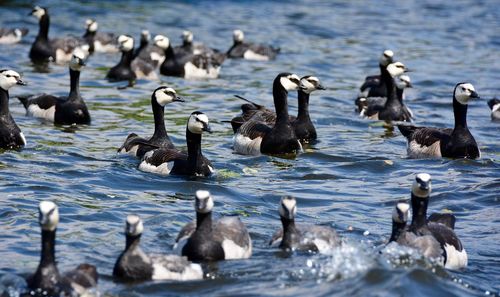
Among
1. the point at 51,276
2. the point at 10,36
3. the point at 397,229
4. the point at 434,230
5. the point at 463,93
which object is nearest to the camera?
the point at 51,276

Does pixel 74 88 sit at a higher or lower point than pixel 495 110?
lower

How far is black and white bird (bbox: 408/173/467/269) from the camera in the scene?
12.3 meters

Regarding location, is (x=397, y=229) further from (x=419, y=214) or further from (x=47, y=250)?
(x=47, y=250)

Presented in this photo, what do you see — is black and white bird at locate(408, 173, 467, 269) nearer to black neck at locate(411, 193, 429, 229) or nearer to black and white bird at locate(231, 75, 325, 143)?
black neck at locate(411, 193, 429, 229)

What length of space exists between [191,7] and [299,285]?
26.7 meters

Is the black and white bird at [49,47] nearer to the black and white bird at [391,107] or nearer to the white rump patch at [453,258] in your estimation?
the black and white bird at [391,107]

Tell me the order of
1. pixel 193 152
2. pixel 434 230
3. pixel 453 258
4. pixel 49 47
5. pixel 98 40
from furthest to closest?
pixel 98 40 < pixel 49 47 < pixel 193 152 < pixel 434 230 < pixel 453 258

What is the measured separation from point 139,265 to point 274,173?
633 cm

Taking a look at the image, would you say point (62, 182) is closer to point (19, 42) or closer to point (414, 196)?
point (414, 196)

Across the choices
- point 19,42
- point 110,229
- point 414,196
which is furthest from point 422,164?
point 19,42

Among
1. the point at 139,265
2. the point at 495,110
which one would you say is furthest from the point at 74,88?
the point at 139,265

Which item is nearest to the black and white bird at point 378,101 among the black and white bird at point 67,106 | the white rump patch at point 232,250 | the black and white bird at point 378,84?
the black and white bird at point 378,84

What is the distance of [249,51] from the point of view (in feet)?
97.3

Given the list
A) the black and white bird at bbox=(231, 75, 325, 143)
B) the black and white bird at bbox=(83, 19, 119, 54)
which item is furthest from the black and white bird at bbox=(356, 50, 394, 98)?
the black and white bird at bbox=(83, 19, 119, 54)
